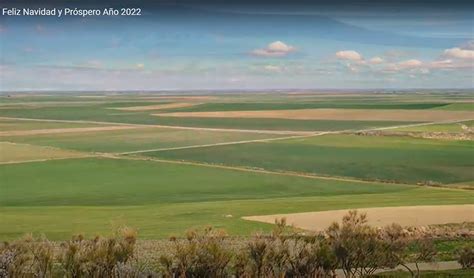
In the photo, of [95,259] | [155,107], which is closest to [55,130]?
[155,107]

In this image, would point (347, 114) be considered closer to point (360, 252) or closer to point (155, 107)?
point (155, 107)

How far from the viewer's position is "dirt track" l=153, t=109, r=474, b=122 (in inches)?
859

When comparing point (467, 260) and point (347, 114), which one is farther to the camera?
point (347, 114)

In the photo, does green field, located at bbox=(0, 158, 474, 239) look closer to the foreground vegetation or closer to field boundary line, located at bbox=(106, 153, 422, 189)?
field boundary line, located at bbox=(106, 153, 422, 189)

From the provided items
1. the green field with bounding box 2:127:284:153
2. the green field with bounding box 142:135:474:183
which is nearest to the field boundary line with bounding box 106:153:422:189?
the green field with bounding box 142:135:474:183

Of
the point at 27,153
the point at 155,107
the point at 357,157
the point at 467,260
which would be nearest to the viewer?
the point at 467,260

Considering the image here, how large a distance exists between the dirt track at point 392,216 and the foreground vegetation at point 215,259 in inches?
128

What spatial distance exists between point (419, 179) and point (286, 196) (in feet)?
14.4

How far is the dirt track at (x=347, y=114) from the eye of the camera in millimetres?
21812

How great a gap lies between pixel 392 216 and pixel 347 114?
11649 millimetres

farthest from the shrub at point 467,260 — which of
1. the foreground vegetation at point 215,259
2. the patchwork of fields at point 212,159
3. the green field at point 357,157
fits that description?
the green field at point 357,157

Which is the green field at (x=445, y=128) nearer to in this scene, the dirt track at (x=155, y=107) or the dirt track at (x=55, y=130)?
the dirt track at (x=155, y=107)

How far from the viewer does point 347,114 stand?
24344mm

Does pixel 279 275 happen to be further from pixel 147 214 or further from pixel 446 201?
pixel 446 201
